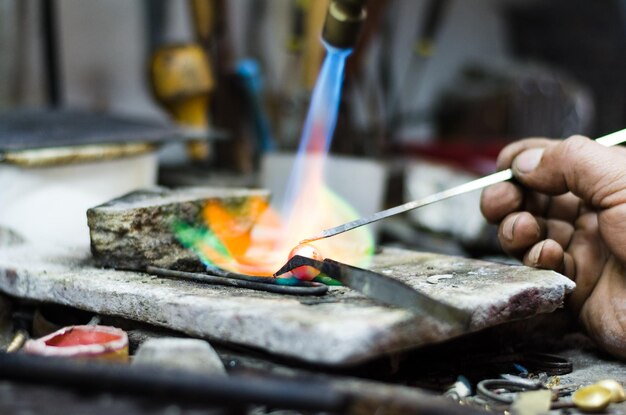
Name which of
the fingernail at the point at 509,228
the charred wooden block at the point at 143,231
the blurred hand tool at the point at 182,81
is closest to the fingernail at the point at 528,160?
the fingernail at the point at 509,228

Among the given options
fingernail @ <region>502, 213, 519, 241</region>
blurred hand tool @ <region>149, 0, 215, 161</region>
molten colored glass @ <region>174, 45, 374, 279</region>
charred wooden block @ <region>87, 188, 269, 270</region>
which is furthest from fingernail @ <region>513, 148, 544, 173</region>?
blurred hand tool @ <region>149, 0, 215, 161</region>

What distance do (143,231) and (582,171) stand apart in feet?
3.29

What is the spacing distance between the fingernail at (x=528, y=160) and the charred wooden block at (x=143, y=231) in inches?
30.2

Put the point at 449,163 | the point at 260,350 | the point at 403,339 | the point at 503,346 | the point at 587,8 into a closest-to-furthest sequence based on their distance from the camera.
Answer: the point at 403,339
the point at 260,350
the point at 503,346
the point at 449,163
the point at 587,8

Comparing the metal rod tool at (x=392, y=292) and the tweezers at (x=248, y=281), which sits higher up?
the metal rod tool at (x=392, y=292)

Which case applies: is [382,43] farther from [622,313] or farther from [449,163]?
[622,313]

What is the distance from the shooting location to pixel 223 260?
5.74ft

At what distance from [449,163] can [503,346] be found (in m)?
A: 3.17

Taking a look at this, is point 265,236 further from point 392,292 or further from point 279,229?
point 392,292

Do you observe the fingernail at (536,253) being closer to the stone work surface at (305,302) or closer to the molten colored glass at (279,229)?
the stone work surface at (305,302)

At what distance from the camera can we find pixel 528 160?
68.0 inches

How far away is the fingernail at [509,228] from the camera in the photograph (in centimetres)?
172

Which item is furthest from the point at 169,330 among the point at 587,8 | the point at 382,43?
the point at 587,8

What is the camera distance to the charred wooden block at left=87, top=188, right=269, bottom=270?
163 cm
